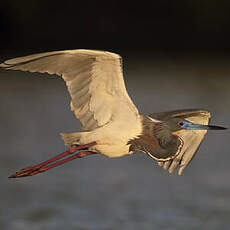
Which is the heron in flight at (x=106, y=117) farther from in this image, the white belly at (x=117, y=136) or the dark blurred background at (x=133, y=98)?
the dark blurred background at (x=133, y=98)

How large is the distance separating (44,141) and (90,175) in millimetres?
2055

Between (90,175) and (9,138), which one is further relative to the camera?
(9,138)

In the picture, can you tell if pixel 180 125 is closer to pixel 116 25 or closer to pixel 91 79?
pixel 91 79

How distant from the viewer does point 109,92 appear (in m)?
9.76

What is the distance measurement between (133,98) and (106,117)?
10.8 m

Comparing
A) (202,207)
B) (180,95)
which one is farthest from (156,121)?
(180,95)

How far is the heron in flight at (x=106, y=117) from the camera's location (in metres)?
9.64

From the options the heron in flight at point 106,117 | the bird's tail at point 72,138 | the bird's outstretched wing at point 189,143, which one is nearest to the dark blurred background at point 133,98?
the bird's outstretched wing at point 189,143

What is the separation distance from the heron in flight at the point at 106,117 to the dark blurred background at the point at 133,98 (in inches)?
196

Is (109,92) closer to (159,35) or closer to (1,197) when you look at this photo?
(1,197)

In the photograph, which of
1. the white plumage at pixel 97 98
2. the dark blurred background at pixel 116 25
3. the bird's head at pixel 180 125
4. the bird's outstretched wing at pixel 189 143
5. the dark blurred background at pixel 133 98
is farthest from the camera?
the dark blurred background at pixel 116 25

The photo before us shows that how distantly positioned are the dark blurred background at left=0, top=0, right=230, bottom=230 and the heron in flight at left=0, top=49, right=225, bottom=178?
497 centimetres

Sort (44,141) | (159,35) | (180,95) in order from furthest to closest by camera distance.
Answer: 1. (159,35)
2. (180,95)
3. (44,141)

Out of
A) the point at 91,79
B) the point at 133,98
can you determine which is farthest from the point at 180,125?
the point at 133,98
